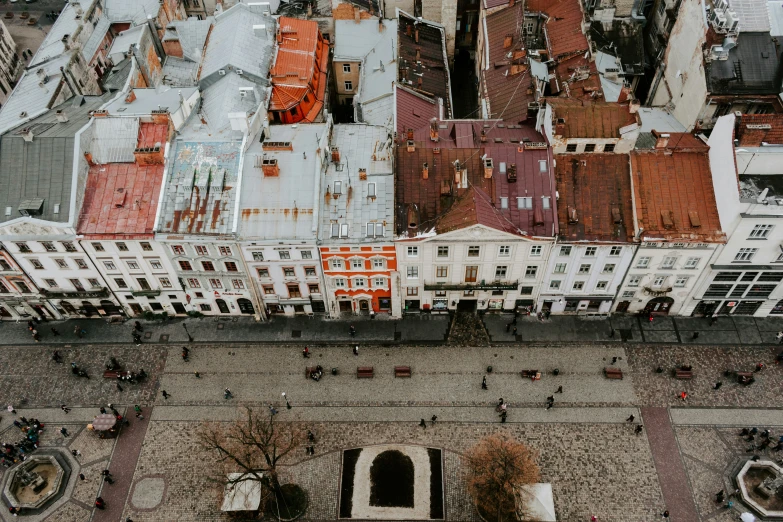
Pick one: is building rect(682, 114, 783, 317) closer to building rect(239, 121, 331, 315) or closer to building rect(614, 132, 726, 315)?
building rect(614, 132, 726, 315)

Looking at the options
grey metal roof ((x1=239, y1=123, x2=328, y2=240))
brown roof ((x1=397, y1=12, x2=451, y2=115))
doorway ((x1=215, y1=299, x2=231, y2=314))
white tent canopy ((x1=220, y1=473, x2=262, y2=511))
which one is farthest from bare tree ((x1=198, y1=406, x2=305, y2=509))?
brown roof ((x1=397, y1=12, x2=451, y2=115))

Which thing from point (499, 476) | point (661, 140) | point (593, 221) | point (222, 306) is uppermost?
point (661, 140)

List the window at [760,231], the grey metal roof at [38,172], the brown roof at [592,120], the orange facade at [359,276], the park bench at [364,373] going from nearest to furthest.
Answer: the window at [760,231] < the grey metal roof at [38,172] < the brown roof at [592,120] < the orange facade at [359,276] < the park bench at [364,373]

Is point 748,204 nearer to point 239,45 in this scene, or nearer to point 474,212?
point 474,212

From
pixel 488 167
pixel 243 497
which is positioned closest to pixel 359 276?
pixel 488 167

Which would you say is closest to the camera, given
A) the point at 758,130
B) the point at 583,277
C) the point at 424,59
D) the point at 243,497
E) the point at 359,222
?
the point at 243,497

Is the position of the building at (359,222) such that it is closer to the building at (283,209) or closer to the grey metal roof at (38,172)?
the building at (283,209)

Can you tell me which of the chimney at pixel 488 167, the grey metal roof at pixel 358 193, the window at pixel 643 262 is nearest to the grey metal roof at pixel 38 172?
the grey metal roof at pixel 358 193
